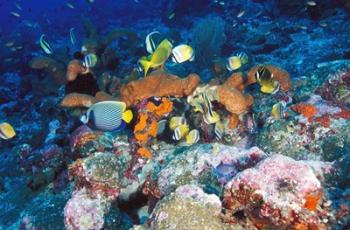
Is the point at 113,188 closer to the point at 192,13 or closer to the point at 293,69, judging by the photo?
the point at 293,69

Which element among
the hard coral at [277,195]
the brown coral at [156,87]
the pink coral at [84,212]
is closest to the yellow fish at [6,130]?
the brown coral at [156,87]

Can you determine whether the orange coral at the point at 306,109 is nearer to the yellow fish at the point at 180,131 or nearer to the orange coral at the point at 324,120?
the orange coral at the point at 324,120

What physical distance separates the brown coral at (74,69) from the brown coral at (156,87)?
75.4 inches

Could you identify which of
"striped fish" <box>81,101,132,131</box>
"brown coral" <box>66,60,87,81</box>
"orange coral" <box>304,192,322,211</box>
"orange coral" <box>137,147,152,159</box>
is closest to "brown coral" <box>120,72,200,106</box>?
"orange coral" <box>137,147,152,159</box>

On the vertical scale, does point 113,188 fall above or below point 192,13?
above

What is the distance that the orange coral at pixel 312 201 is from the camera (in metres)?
2.84

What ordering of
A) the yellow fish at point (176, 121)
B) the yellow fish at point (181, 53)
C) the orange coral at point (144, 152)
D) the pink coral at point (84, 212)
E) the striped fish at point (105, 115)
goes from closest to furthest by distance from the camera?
1. the pink coral at point (84, 212)
2. the striped fish at point (105, 115)
3. the orange coral at point (144, 152)
4. the yellow fish at point (176, 121)
5. the yellow fish at point (181, 53)

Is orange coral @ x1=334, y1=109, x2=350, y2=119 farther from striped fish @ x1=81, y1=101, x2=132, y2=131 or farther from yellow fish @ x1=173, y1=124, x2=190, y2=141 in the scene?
striped fish @ x1=81, y1=101, x2=132, y2=131

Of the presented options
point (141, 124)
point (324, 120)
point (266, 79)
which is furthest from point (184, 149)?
point (324, 120)

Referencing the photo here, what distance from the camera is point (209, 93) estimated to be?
5887mm

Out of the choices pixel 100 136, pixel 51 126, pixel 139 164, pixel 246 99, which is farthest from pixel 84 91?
pixel 246 99

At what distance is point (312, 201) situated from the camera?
286cm

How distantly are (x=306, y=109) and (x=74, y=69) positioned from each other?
4617mm

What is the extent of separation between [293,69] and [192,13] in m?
11.7
